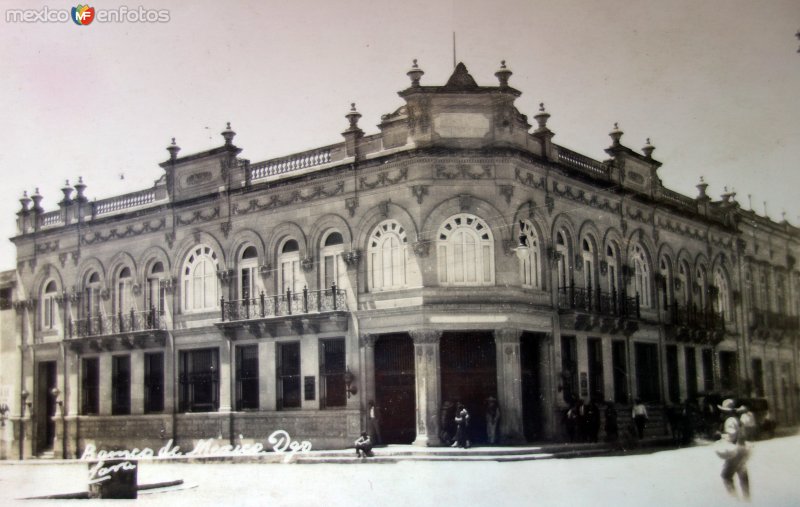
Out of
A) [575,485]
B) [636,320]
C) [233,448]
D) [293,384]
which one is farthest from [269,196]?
[575,485]

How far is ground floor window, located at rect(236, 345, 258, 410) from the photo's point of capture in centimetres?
3094

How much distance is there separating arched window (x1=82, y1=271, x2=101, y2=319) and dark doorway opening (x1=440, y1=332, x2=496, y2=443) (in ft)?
47.6

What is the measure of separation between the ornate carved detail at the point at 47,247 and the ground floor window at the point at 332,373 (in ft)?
42.7

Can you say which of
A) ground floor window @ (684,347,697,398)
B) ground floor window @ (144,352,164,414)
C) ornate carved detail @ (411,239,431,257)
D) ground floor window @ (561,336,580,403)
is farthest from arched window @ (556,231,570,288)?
ground floor window @ (144,352,164,414)

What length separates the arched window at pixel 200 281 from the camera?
32281 millimetres

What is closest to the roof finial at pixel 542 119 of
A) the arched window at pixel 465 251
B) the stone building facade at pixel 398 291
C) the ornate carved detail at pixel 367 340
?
the stone building facade at pixel 398 291

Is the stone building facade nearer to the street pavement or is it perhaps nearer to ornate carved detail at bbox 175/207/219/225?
ornate carved detail at bbox 175/207/219/225

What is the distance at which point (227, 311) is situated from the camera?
3136 cm

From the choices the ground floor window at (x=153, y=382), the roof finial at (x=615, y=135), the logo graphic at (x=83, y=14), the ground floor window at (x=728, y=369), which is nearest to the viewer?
the logo graphic at (x=83, y=14)

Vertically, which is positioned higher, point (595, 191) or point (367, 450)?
point (595, 191)

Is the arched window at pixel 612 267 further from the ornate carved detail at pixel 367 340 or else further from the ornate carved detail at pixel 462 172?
the ornate carved detail at pixel 367 340

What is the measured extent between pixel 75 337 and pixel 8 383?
4.07 metres

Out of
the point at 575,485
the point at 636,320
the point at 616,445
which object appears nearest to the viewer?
the point at 575,485

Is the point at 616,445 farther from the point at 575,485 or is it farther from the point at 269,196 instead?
the point at 269,196
